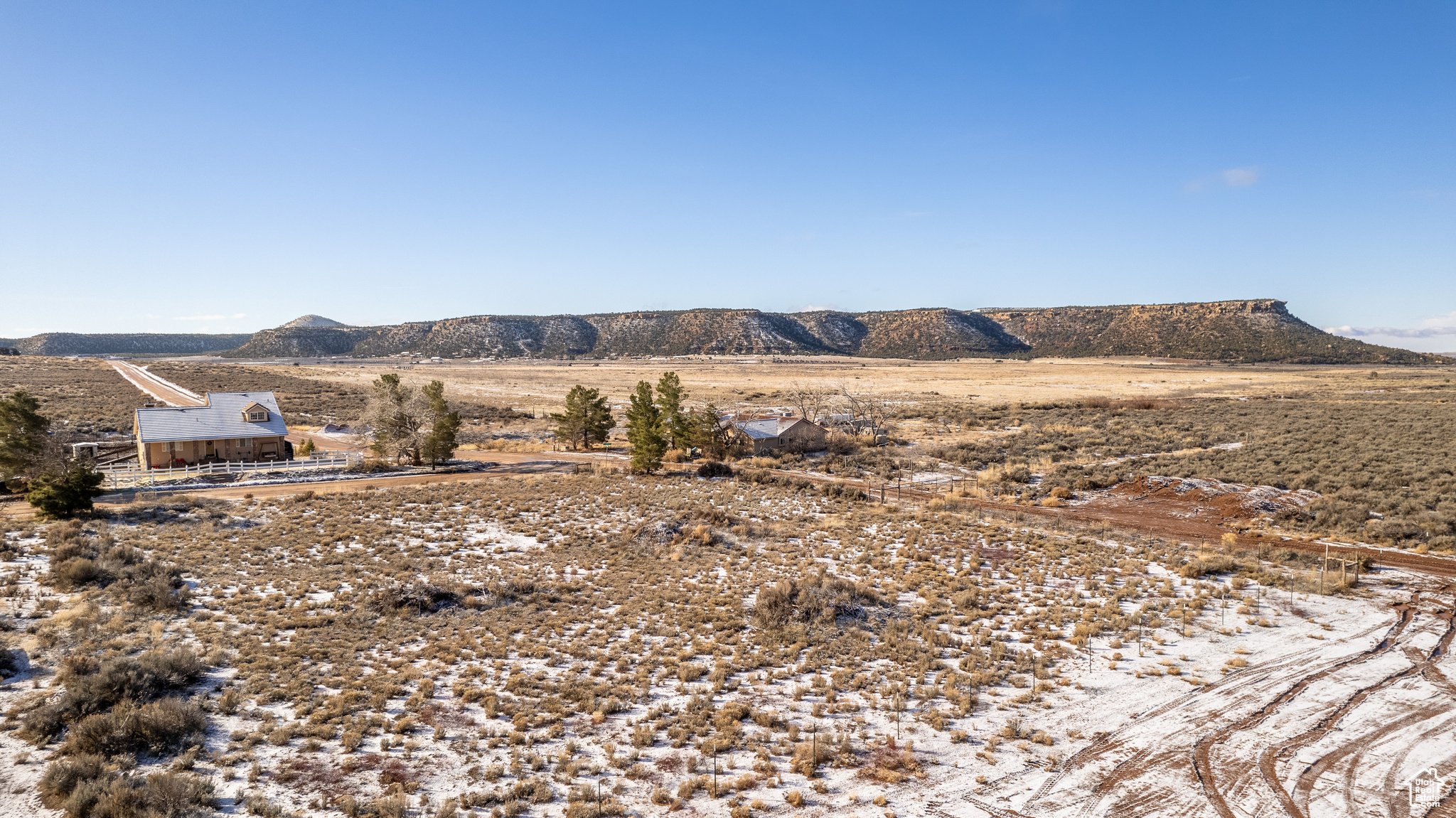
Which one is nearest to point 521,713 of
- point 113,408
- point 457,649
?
point 457,649

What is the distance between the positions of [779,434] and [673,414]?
309 inches

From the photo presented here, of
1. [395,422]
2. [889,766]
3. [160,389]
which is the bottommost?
[889,766]

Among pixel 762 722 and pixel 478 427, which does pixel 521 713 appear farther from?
pixel 478 427

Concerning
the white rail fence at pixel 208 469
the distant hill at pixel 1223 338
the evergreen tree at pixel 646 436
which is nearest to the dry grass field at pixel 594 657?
the white rail fence at pixel 208 469

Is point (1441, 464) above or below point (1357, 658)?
above

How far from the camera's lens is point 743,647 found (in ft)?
52.9

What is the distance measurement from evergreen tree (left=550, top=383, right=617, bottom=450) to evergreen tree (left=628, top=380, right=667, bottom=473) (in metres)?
8.39

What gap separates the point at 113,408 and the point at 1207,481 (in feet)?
279

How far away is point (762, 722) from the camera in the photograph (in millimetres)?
12711

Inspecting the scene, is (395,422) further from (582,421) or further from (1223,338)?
(1223,338)

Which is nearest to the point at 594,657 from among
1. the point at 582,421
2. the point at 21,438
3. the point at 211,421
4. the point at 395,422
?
the point at 395,422

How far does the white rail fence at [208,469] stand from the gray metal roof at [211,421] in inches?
67.7

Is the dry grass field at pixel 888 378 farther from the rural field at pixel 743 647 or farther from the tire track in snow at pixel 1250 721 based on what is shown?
the tire track in snow at pixel 1250 721

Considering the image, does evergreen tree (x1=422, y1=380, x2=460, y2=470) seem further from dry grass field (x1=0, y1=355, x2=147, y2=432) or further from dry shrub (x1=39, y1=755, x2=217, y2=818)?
dry shrub (x1=39, y1=755, x2=217, y2=818)
